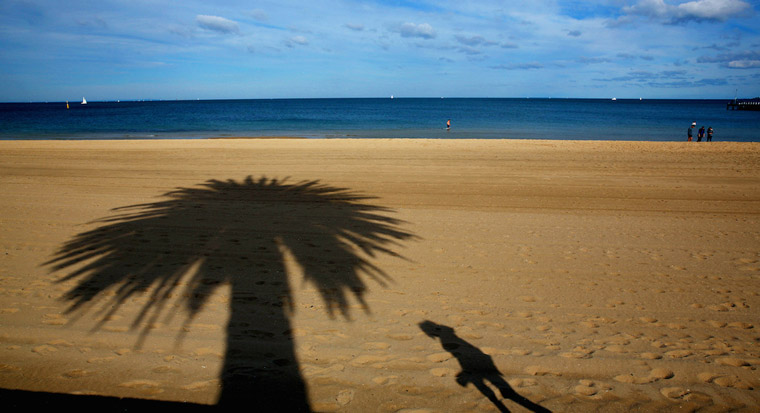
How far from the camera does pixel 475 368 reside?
3795 millimetres

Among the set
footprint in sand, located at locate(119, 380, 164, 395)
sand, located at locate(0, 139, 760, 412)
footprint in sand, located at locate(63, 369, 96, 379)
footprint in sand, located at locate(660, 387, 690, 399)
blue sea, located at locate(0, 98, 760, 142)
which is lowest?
footprint in sand, located at locate(660, 387, 690, 399)

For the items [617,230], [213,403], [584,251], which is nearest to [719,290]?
[584,251]

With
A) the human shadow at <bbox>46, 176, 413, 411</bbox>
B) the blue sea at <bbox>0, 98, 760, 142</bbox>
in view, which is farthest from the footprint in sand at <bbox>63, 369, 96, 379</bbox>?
the blue sea at <bbox>0, 98, 760, 142</bbox>

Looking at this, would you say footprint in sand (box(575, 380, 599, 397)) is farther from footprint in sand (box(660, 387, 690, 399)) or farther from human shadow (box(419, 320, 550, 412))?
footprint in sand (box(660, 387, 690, 399))

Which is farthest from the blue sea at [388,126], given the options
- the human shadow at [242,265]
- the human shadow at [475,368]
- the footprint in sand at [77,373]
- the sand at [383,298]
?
the footprint in sand at [77,373]

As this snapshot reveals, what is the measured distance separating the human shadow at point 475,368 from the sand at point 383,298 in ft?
0.05

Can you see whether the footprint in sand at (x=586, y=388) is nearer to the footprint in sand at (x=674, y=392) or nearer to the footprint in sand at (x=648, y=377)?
the footprint in sand at (x=648, y=377)

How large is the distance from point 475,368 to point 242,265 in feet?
11.9

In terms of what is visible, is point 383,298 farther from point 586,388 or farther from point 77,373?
point 77,373

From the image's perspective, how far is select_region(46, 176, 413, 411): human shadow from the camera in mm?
3900

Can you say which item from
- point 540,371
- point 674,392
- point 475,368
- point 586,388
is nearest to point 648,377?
point 674,392

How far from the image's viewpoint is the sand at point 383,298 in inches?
140

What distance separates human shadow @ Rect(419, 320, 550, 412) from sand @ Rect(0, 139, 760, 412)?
0.02m

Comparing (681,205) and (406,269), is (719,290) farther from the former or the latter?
(681,205)
